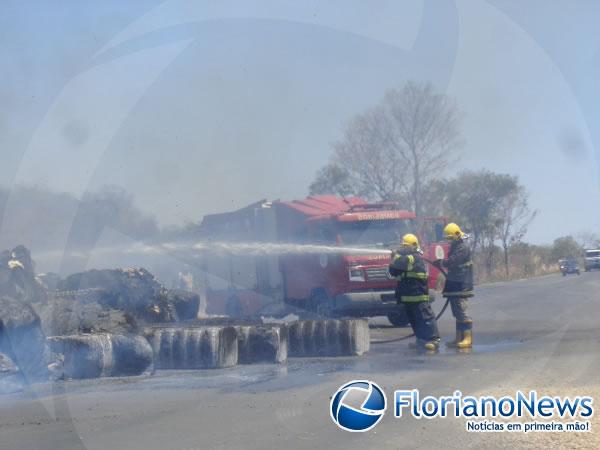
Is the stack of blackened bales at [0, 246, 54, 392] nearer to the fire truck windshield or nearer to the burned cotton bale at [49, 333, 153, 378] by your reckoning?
the burned cotton bale at [49, 333, 153, 378]

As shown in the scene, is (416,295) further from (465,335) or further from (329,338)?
(329,338)

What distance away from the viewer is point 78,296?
42.8 ft

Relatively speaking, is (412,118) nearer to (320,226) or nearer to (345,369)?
(320,226)

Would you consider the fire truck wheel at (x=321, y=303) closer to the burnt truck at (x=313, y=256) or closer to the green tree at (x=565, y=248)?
the burnt truck at (x=313, y=256)

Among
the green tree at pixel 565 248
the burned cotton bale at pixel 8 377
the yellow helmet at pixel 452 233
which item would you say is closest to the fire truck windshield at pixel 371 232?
the yellow helmet at pixel 452 233

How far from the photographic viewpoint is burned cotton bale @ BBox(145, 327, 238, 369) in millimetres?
11227

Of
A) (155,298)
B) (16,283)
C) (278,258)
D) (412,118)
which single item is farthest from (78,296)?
(412,118)

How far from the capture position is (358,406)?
7.81m

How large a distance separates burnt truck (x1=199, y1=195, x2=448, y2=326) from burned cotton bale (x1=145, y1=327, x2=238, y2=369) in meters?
5.08

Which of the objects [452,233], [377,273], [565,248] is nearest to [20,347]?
[452,233]

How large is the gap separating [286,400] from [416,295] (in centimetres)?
447

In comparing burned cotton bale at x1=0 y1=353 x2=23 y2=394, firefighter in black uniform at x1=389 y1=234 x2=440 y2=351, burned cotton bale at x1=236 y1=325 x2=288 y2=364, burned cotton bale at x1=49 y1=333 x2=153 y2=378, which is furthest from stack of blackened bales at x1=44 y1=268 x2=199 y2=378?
firefighter in black uniform at x1=389 y1=234 x2=440 y2=351

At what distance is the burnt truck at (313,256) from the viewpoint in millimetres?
16281

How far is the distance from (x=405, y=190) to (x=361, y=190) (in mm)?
2114
